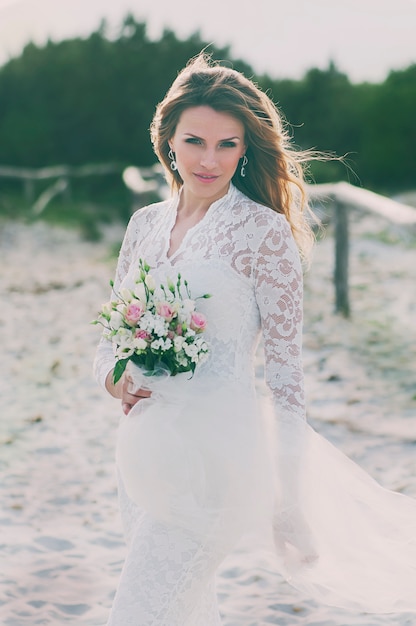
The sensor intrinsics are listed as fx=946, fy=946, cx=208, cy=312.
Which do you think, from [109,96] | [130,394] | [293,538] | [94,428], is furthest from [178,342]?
[109,96]

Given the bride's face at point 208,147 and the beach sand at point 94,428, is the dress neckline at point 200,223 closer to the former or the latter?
the bride's face at point 208,147

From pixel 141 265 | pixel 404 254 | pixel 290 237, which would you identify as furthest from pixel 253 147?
pixel 404 254

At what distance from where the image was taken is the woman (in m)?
2.59

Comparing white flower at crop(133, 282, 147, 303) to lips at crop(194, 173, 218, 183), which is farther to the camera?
lips at crop(194, 173, 218, 183)

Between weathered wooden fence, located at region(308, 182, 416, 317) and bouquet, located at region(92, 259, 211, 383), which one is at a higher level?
weathered wooden fence, located at region(308, 182, 416, 317)

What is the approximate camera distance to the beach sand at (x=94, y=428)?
160 inches

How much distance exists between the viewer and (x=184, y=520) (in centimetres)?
257

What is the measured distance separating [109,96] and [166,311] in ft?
73.3

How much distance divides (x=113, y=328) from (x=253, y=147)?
767mm

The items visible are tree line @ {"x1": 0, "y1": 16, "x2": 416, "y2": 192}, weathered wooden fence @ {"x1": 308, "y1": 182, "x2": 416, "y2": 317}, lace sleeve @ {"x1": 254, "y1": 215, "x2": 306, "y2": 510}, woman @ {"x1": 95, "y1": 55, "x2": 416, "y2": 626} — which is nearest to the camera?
woman @ {"x1": 95, "y1": 55, "x2": 416, "y2": 626}

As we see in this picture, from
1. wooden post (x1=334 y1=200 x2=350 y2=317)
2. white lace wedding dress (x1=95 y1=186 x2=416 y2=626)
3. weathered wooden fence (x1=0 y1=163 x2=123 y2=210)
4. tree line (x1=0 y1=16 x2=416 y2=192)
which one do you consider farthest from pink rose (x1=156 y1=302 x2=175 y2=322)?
tree line (x1=0 y1=16 x2=416 y2=192)

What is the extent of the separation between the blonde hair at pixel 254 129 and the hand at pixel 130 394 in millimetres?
709

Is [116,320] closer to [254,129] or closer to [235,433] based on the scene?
[235,433]

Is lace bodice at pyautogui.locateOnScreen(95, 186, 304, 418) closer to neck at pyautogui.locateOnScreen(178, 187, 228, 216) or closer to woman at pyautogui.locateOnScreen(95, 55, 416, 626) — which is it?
woman at pyautogui.locateOnScreen(95, 55, 416, 626)
